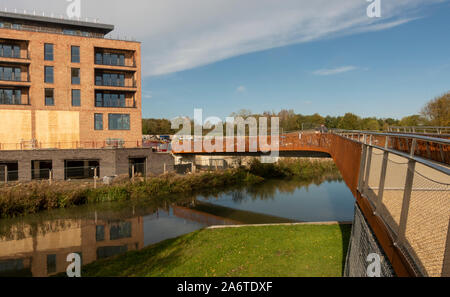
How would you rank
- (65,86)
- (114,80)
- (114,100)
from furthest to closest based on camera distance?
(114,100) < (114,80) < (65,86)

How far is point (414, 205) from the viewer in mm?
5922

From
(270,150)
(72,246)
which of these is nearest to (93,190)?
(72,246)

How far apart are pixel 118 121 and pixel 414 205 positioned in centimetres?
3285

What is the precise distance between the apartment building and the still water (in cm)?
1275

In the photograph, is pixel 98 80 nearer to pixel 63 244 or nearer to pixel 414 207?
pixel 63 244

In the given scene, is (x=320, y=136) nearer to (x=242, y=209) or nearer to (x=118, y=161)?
(x=242, y=209)

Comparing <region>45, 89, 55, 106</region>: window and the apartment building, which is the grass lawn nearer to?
the apartment building

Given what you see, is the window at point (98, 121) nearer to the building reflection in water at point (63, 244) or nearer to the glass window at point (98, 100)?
the glass window at point (98, 100)

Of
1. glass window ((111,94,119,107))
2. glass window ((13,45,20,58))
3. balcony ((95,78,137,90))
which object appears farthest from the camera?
glass window ((111,94,119,107))

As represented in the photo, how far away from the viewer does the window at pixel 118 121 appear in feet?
110

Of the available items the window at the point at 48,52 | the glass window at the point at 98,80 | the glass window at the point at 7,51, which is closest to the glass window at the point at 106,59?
the glass window at the point at 98,80

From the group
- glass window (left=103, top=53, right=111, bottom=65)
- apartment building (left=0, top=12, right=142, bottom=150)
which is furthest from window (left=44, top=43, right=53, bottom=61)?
glass window (left=103, top=53, right=111, bottom=65)

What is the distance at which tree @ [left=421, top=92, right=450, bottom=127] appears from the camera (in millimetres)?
35031

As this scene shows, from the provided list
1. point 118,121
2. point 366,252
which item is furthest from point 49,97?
point 366,252
